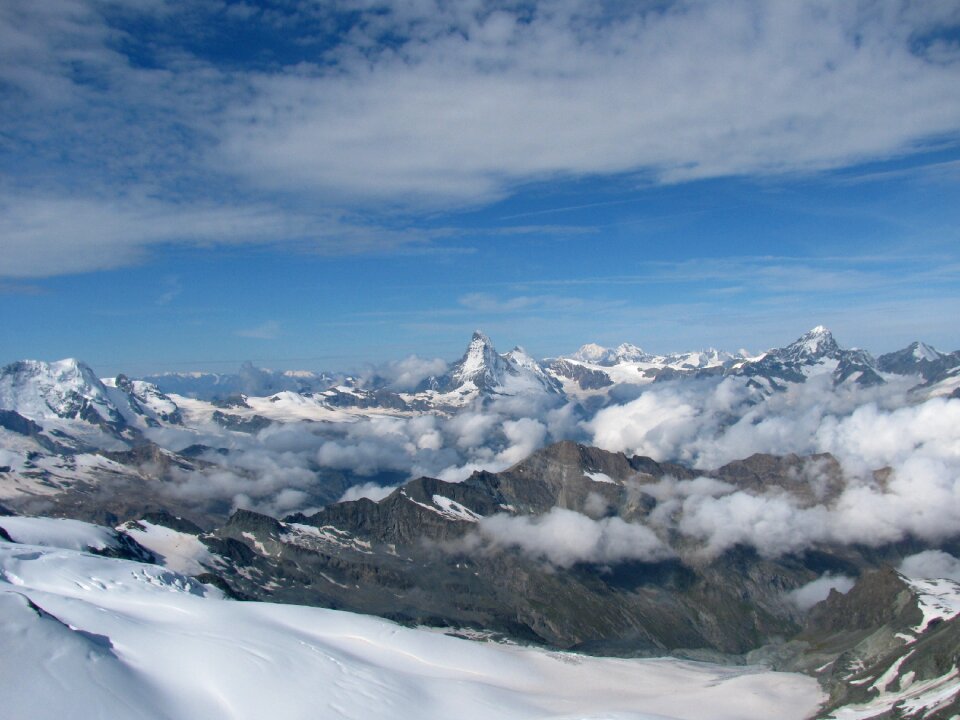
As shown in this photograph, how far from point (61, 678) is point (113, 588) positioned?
256ft

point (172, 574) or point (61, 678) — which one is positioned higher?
point (61, 678)

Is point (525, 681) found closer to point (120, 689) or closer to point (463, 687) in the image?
point (463, 687)

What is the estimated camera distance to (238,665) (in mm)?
80062

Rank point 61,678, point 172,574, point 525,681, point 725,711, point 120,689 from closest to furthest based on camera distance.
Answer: point 61,678, point 120,689, point 525,681, point 725,711, point 172,574

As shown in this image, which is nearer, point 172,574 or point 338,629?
point 338,629

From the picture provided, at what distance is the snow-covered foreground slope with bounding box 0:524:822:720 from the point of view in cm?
5962

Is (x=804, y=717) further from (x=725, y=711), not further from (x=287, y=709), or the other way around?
(x=287, y=709)

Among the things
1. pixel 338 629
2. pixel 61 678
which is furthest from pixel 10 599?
pixel 338 629

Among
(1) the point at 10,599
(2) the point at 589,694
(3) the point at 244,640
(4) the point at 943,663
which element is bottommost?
(4) the point at 943,663

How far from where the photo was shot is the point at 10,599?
209 feet

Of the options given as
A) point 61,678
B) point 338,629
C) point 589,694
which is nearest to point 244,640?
point 338,629

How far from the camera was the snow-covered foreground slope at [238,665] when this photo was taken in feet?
196

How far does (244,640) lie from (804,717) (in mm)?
135279

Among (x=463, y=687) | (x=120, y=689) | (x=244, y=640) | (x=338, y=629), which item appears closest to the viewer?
(x=120, y=689)
